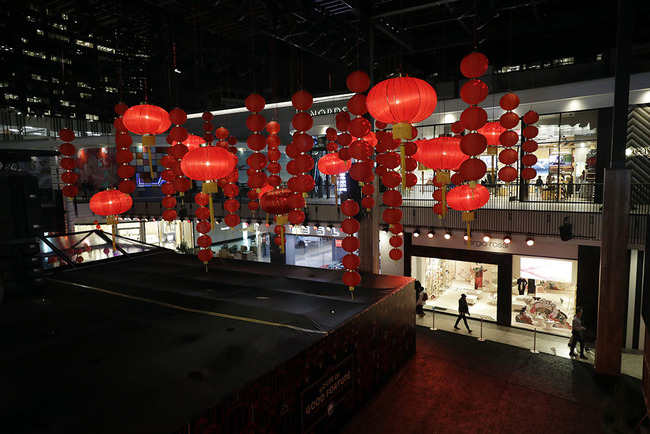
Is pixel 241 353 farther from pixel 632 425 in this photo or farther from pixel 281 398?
pixel 632 425

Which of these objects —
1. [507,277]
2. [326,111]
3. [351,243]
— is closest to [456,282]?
[507,277]

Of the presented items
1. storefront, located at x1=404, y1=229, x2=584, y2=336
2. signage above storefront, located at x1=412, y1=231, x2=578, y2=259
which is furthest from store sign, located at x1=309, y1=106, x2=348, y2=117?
signage above storefront, located at x1=412, y1=231, x2=578, y2=259

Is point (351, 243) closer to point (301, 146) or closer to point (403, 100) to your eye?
point (301, 146)

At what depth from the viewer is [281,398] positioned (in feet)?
15.8

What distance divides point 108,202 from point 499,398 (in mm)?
7892

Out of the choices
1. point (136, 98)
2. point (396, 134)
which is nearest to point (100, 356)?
point (396, 134)

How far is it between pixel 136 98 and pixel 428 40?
10906 mm

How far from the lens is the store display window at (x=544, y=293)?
10.7 m

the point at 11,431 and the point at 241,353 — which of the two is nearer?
the point at 11,431

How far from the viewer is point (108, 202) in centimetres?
632

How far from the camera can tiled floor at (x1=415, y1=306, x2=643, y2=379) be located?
8.82m

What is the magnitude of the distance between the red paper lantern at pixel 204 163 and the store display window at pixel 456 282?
926cm

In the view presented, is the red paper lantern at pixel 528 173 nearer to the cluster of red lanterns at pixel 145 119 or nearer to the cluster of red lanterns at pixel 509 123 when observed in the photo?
the cluster of red lanterns at pixel 509 123

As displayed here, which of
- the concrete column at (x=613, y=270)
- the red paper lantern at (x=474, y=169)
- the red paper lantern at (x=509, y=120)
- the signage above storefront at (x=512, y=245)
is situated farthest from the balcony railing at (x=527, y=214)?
the red paper lantern at (x=474, y=169)
